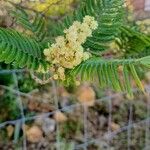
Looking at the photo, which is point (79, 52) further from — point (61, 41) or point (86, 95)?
point (86, 95)

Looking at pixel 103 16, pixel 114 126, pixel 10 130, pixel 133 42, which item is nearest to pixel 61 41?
pixel 103 16

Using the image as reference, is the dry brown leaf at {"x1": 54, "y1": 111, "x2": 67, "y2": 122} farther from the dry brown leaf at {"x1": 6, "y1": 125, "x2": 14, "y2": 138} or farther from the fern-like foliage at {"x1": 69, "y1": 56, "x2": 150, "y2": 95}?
the fern-like foliage at {"x1": 69, "y1": 56, "x2": 150, "y2": 95}

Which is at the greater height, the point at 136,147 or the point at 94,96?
the point at 94,96

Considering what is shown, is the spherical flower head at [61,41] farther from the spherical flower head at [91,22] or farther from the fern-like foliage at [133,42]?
the fern-like foliage at [133,42]

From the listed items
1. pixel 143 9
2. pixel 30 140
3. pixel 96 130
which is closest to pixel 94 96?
pixel 96 130

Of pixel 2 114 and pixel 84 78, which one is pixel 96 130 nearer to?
pixel 2 114

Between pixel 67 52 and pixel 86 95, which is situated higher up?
pixel 67 52

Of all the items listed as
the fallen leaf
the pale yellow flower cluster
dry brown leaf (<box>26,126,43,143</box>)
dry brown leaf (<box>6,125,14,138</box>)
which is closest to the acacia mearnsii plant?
the pale yellow flower cluster
